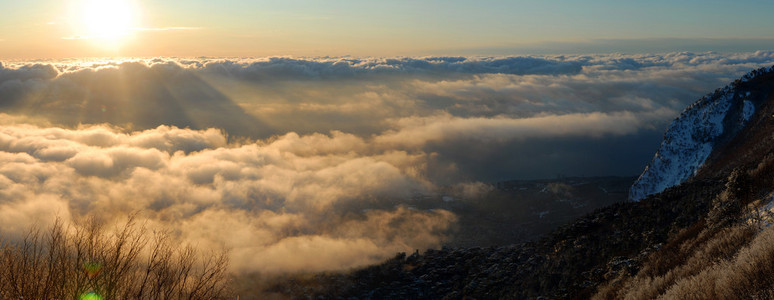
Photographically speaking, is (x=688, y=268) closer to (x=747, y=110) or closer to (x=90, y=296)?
(x=90, y=296)

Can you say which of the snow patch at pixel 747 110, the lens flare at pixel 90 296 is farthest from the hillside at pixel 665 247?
the lens flare at pixel 90 296

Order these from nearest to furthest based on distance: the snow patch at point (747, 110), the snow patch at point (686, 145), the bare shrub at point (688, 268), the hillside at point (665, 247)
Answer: the bare shrub at point (688, 268)
the hillside at point (665, 247)
the snow patch at point (747, 110)
the snow patch at point (686, 145)

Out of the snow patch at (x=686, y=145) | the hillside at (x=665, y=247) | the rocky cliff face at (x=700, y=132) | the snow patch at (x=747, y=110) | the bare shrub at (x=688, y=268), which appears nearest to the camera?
the bare shrub at (x=688, y=268)

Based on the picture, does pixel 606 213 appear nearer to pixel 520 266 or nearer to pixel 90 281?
pixel 520 266

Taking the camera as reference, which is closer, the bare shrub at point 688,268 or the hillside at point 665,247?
the bare shrub at point 688,268

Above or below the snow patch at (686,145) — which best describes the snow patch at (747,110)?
above

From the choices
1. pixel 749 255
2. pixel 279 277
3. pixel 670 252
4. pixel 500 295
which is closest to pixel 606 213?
pixel 500 295

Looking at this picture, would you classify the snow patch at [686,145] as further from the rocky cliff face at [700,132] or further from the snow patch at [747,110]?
the snow patch at [747,110]

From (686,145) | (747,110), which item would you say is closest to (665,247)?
(747,110)
